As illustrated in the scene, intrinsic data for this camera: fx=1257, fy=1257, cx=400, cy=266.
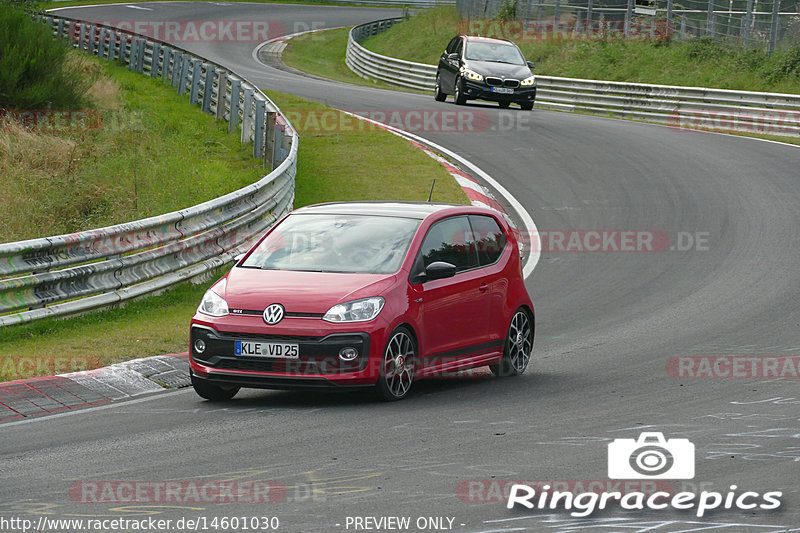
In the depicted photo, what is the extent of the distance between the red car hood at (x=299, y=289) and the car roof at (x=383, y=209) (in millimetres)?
942

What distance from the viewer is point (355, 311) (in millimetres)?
9250

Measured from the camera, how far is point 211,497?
653 centimetres

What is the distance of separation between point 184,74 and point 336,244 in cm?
2206

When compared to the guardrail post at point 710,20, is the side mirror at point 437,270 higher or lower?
higher

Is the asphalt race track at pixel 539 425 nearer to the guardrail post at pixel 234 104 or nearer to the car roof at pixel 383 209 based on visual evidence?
the car roof at pixel 383 209

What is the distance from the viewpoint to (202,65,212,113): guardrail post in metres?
28.0

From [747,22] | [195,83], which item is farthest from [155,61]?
[747,22]

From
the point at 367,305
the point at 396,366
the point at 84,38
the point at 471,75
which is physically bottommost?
the point at 84,38

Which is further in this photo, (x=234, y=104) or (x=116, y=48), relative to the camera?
(x=116, y=48)

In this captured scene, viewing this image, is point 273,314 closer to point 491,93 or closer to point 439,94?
point 491,93

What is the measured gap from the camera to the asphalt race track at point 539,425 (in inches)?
250

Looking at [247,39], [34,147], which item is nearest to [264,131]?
[34,147]

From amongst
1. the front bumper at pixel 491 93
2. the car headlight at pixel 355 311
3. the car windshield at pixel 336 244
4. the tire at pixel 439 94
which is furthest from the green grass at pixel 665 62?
the car headlight at pixel 355 311

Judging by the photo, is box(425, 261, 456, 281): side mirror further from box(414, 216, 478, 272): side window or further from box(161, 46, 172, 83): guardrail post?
box(161, 46, 172, 83): guardrail post
